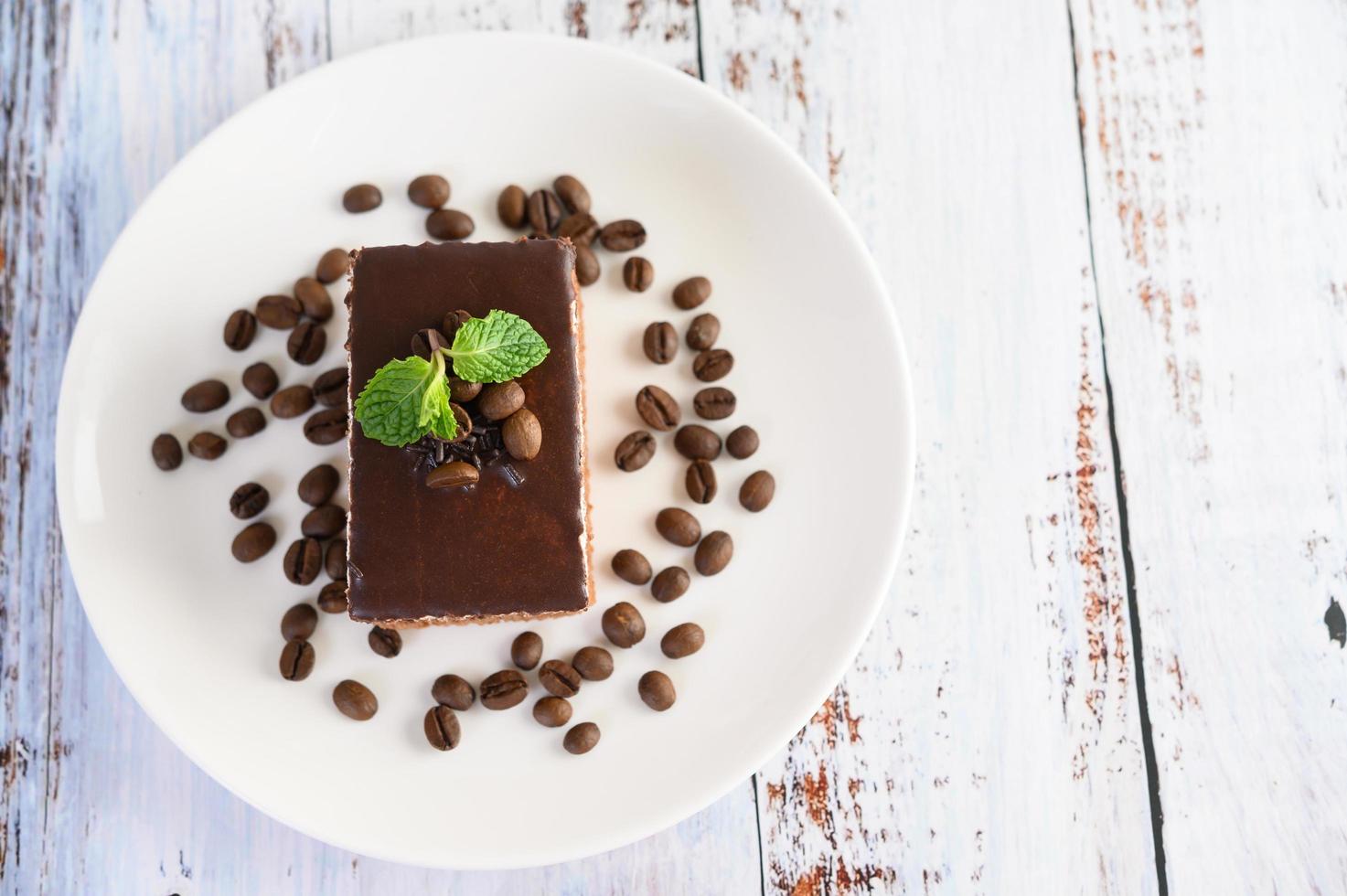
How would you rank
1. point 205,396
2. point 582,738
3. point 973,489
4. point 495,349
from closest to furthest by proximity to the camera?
point 495,349, point 582,738, point 205,396, point 973,489

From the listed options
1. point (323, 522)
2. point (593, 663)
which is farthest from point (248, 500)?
point (593, 663)

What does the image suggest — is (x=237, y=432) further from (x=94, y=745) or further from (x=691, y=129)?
(x=691, y=129)

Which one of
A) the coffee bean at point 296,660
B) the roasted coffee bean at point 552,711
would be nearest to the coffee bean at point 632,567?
the roasted coffee bean at point 552,711

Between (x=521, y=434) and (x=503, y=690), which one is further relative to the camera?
(x=503, y=690)

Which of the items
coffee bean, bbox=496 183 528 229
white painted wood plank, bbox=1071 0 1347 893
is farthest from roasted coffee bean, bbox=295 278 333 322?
white painted wood plank, bbox=1071 0 1347 893

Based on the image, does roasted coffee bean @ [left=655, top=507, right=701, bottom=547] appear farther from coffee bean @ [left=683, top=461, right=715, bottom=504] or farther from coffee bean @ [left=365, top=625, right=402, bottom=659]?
coffee bean @ [left=365, top=625, right=402, bottom=659]

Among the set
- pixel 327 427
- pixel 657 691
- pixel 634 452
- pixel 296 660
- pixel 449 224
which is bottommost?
pixel 657 691

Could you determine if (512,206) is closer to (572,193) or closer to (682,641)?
(572,193)

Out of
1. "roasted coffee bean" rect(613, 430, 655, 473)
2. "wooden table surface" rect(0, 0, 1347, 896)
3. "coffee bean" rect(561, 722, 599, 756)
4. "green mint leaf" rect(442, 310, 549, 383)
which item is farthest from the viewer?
"wooden table surface" rect(0, 0, 1347, 896)

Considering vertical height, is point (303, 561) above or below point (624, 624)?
above
